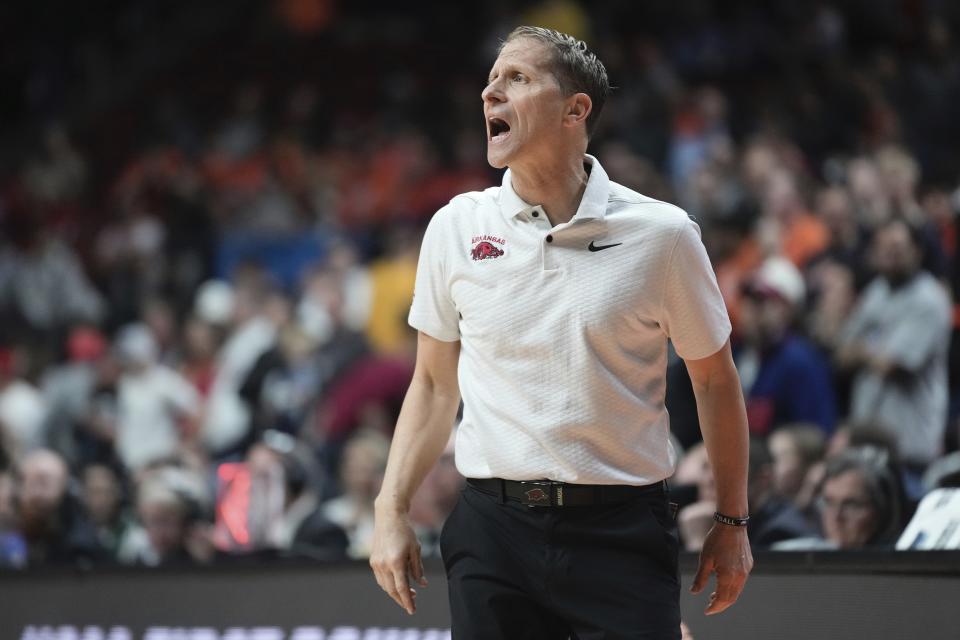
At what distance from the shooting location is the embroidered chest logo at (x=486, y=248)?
2.93 meters

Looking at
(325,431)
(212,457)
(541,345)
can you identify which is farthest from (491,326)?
(212,457)

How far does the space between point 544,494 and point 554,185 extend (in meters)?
0.64

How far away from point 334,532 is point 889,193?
401 cm

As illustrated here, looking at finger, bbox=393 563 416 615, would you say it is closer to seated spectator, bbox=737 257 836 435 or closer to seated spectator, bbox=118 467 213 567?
seated spectator, bbox=118 467 213 567

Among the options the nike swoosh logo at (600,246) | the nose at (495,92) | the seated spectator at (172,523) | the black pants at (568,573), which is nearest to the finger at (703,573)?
the black pants at (568,573)

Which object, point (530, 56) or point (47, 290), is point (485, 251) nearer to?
point (530, 56)

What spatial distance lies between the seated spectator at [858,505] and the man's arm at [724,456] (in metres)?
1.42

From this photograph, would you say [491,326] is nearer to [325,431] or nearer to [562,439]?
[562,439]

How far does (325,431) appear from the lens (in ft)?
27.3

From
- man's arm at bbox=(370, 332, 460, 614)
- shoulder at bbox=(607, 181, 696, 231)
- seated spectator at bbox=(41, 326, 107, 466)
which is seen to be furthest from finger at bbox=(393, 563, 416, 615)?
seated spectator at bbox=(41, 326, 107, 466)

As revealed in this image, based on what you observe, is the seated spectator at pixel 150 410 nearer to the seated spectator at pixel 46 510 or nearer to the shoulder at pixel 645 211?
the seated spectator at pixel 46 510

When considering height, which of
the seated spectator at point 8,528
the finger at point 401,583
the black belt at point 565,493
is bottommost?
the seated spectator at point 8,528

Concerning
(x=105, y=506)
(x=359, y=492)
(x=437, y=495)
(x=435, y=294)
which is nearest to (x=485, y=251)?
(x=435, y=294)

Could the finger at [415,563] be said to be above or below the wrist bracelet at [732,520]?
below
